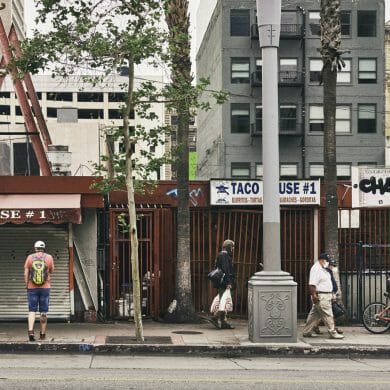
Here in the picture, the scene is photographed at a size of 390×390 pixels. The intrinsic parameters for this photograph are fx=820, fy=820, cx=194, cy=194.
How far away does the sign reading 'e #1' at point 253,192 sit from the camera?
62.5ft

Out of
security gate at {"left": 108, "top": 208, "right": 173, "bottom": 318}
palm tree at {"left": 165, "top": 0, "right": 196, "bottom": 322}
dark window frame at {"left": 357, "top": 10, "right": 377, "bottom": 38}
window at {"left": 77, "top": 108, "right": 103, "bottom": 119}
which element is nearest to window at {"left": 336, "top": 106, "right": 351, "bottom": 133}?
dark window frame at {"left": 357, "top": 10, "right": 377, "bottom": 38}

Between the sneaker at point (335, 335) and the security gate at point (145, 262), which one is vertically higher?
the security gate at point (145, 262)

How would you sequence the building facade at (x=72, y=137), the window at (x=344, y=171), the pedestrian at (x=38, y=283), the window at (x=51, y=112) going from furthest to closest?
the window at (x=51, y=112), the window at (x=344, y=171), the building facade at (x=72, y=137), the pedestrian at (x=38, y=283)

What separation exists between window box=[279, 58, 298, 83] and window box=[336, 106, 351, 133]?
3.65 meters

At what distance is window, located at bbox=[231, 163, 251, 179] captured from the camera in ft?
177

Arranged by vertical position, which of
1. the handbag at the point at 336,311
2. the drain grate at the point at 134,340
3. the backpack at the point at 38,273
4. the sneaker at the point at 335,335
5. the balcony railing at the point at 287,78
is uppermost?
the balcony railing at the point at 287,78

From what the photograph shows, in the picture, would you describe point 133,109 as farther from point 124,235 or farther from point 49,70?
point 124,235

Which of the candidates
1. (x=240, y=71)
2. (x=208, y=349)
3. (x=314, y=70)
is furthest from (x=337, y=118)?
(x=208, y=349)

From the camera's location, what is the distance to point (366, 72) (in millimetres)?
53938

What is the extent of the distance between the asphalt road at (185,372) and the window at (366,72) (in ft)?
136

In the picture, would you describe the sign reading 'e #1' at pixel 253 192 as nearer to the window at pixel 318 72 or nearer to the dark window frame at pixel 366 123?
the window at pixel 318 72

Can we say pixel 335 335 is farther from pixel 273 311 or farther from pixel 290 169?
pixel 290 169

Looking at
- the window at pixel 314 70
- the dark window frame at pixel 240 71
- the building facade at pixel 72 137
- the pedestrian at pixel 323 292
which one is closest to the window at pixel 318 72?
the window at pixel 314 70

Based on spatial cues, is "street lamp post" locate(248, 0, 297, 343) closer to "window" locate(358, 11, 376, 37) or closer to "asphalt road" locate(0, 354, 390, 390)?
"asphalt road" locate(0, 354, 390, 390)
